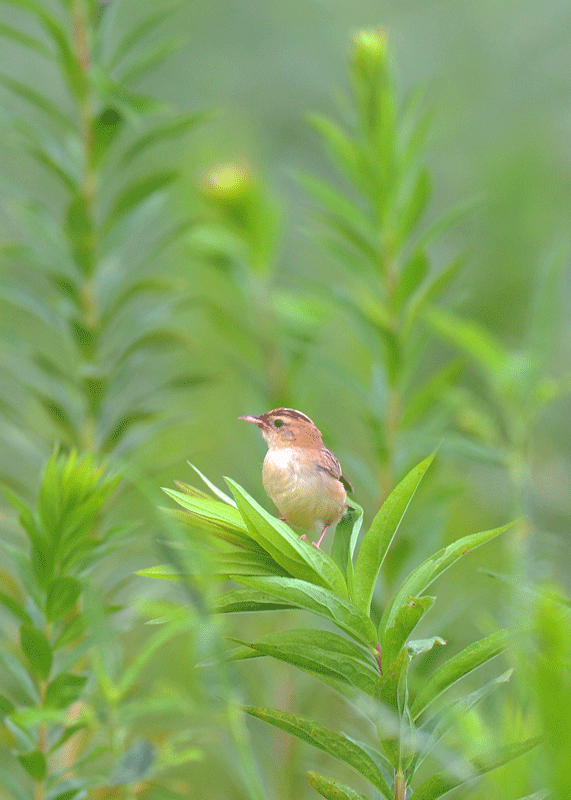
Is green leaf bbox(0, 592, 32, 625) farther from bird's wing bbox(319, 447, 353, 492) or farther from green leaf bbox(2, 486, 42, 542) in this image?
bird's wing bbox(319, 447, 353, 492)

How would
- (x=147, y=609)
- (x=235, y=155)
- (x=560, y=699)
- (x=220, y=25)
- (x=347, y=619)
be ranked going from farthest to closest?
(x=220, y=25) → (x=235, y=155) → (x=147, y=609) → (x=347, y=619) → (x=560, y=699)

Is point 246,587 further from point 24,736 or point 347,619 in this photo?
point 24,736

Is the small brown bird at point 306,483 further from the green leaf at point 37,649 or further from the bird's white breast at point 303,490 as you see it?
the green leaf at point 37,649

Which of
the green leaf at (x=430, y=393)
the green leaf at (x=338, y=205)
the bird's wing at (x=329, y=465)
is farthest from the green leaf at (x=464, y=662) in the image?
the green leaf at (x=338, y=205)

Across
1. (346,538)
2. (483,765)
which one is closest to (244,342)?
(346,538)

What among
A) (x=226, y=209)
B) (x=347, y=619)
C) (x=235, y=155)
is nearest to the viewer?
(x=347, y=619)

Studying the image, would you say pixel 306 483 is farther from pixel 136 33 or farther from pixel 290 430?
pixel 136 33

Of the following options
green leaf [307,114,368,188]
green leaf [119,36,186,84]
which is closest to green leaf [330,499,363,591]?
green leaf [307,114,368,188]

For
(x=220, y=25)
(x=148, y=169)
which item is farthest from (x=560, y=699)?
(x=220, y=25)
